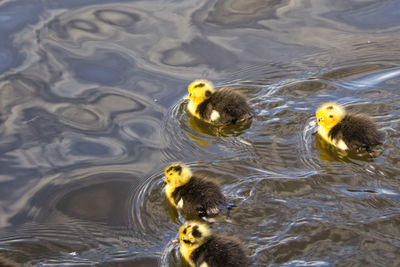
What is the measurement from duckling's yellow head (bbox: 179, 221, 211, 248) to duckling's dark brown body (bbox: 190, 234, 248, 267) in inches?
1.4

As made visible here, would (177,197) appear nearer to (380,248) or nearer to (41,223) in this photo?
(41,223)

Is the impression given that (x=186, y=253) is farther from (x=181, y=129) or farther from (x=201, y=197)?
(x=181, y=129)

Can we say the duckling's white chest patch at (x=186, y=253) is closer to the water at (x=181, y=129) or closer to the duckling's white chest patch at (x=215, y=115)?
the water at (x=181, y=129)

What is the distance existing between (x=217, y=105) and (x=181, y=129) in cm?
35

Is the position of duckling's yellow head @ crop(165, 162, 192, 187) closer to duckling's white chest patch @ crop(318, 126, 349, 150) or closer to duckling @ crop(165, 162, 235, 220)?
duckling @ crop(165, 162, 235, 220)

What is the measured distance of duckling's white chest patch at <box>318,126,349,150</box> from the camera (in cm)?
395

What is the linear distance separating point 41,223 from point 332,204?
74.0 inches

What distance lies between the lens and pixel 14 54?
5391mm

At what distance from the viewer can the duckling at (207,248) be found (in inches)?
119

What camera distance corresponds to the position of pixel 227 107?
170 inches

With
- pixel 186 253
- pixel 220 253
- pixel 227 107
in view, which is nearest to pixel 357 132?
pixel 227 107

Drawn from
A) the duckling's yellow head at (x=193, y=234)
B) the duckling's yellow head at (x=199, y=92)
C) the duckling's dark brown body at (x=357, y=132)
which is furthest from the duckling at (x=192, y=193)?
the duckling's dark brown body at (x=357, y=132)

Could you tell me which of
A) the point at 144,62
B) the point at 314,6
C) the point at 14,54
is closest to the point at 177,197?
the point at 144,62

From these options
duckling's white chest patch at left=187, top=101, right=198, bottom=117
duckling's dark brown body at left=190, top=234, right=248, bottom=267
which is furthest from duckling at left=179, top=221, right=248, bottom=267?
duckling's white chest patch at left=187, top=101, right=198, bottom=117
